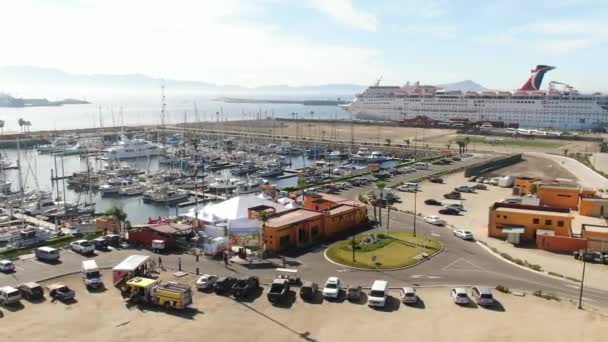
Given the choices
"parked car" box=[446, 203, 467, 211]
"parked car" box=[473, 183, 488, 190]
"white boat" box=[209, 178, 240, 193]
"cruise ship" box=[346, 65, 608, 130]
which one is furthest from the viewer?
"cruise ship" box=[346, 65, 608, 130]

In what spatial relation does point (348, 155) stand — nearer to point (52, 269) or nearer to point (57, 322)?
point (52, 269)

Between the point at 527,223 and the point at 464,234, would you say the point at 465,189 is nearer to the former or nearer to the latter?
the point at 527,223

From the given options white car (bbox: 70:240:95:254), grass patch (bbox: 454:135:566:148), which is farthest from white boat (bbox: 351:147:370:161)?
white car (bbox: 70:240:95:254)

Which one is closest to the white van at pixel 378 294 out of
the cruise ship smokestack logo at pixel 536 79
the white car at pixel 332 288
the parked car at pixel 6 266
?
the white car at pixel 332 288

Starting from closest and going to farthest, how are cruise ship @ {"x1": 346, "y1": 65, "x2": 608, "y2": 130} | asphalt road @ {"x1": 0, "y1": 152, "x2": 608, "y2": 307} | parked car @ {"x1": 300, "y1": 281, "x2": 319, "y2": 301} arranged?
1. parked car @ {"x1": 300, "y1": 281, "x2": 319, "y2": 301}
2. asphalt road @ {"x1": 0, "y1": 152, "x2": 608, "y2": 307}
3. cruise ship @ {"x1": 346, "y1": 65, "x2": 608, "y2": 130}

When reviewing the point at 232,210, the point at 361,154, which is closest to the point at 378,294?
the point at 232,210

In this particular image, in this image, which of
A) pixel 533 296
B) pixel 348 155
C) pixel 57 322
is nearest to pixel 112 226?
pixel 57 322

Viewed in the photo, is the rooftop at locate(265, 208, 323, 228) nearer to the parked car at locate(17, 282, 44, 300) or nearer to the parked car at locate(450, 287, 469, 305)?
the parked car at locate(450, 287, 469, 305)
